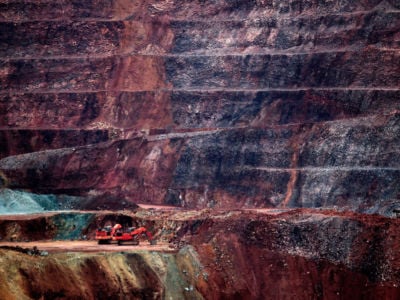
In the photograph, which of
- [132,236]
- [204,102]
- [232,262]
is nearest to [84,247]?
[132,236]

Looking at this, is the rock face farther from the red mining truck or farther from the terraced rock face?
the terraced rock face

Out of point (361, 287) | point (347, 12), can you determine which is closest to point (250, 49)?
point (347, 12)

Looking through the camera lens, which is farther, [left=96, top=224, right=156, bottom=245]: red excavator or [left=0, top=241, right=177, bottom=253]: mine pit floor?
[left=96, top=224, right=156, bottom=245]: red excavator

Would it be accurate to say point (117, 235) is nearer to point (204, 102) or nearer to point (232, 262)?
point (232, 262)

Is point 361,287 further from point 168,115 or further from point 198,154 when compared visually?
point 168,115

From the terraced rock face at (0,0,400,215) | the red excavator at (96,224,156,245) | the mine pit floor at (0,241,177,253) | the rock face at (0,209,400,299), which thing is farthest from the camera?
the terraced rock face at (0,0,400,215)

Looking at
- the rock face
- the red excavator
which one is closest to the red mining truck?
the red excavator

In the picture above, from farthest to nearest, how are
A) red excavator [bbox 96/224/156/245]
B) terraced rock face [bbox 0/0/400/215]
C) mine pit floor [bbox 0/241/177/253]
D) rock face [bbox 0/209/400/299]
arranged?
terraced rock face [bbox 0/0/400/215], red excavator [bbox 96/224/156/245], mine pit floor [bbox 0/241/177/253], rock face [bbox 0/209/400/299]
